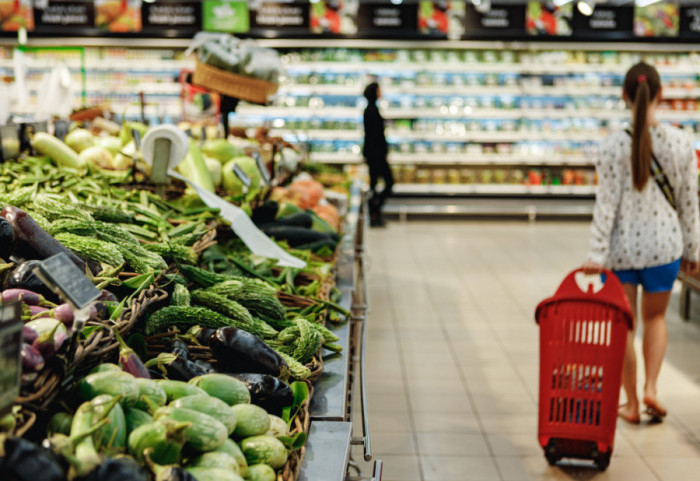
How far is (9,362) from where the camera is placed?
102cm

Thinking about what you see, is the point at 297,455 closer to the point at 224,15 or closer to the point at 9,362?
the point at 9,362

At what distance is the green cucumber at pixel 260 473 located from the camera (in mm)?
1287

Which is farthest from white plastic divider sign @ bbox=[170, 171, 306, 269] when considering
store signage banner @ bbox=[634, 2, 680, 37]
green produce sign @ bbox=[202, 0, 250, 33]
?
store signage banner @ bbox=[634, 2, 680, 37]

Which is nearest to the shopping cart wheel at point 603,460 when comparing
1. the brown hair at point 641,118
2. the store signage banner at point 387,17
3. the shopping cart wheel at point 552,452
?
the shopping cart wheel at point 552,452

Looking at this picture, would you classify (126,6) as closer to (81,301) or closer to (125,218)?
(125,218)

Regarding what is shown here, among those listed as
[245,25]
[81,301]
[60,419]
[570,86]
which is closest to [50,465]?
[60,419]

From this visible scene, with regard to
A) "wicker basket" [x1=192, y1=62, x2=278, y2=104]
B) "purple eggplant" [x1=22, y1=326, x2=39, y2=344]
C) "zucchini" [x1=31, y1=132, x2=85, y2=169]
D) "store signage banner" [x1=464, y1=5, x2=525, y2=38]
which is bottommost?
"purple eggplant" [x1=22, y1=326, x2=39, y2=344]

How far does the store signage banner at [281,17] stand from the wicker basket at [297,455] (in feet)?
28.3

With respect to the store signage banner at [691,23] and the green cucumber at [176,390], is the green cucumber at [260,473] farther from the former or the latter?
the store signage banner at [691,23]

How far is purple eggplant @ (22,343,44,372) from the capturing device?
1.13 meters

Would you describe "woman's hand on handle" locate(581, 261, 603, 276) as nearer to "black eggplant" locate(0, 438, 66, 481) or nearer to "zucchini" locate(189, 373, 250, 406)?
"zucchini" locate(189, 373, 250, 406)

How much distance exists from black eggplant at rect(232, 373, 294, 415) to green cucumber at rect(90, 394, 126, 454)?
0.43 meters

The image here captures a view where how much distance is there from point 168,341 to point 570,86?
9467mm

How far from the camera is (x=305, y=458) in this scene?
155cm
